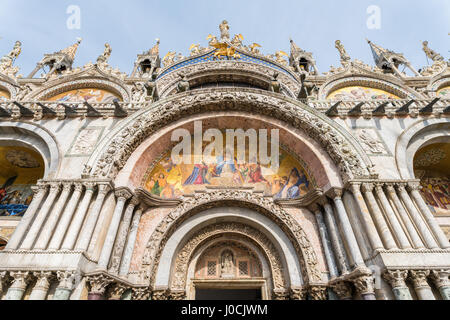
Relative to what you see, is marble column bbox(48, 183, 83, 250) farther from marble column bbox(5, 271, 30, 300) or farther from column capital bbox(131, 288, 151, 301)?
column capital bbox(131, 288, 151, 301)

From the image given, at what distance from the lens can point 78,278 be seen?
5.73 meters

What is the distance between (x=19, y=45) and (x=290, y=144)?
20.1 m

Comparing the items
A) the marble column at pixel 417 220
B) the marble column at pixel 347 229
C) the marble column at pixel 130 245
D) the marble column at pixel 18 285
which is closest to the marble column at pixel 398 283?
the marble column at pixel 347 229

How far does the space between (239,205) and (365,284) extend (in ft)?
13.7

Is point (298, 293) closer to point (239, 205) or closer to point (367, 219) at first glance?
point (367, 219)

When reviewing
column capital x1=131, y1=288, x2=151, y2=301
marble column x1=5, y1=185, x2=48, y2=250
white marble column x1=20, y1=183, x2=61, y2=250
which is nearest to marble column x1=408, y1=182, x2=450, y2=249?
column capital x1=131, y1=288, x2=151, y2=301

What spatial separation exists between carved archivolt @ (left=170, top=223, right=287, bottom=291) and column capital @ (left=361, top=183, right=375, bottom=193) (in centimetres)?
334

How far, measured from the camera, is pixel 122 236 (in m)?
7.09

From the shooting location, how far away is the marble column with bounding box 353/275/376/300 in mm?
5500

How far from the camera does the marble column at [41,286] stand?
17.6ft

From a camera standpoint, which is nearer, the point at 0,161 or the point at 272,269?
the point at 272,269

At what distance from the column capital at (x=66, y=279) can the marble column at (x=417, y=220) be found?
8653 millimetres
